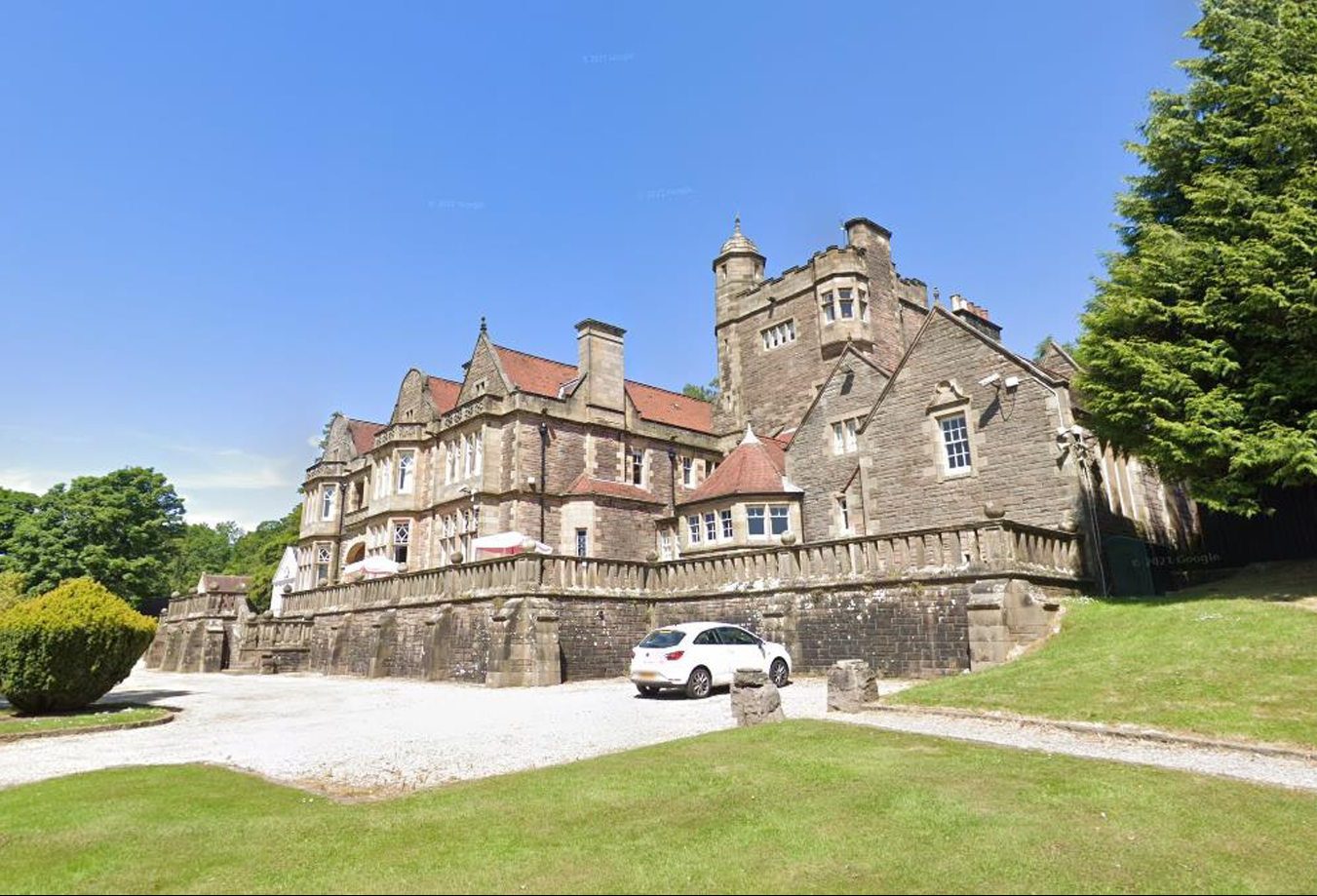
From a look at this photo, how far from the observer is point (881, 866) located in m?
5.46

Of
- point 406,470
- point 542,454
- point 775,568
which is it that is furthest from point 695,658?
point 406,470

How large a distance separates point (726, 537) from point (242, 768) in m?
20.9

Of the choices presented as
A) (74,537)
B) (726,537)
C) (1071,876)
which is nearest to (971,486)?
(726,537)

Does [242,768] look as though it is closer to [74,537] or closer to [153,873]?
[153,873]

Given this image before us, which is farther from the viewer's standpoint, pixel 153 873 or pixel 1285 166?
pixel 1285 166

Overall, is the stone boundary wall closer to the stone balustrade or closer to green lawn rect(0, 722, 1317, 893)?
the stone balustrade

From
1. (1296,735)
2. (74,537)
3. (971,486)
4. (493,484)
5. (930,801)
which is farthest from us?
(74,537)

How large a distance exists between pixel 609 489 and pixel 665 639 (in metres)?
17.1

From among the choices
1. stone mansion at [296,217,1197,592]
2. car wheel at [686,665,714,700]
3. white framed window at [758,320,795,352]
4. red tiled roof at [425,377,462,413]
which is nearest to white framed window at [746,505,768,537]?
stone mansion at [296,217,1197,592]

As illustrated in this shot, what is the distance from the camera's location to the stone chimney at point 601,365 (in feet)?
119

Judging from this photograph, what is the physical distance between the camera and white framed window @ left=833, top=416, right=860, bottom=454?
91.1 feet

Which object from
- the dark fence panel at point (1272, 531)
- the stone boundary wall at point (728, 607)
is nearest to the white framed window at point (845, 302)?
the stone boundary wall at point (728, 607)

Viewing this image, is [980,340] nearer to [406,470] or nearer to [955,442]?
[955,442]

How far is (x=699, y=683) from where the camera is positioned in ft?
55.7
